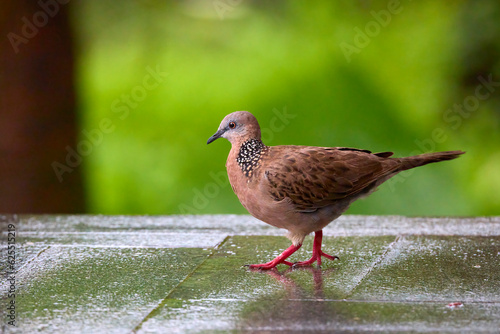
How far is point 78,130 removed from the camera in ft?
25.2

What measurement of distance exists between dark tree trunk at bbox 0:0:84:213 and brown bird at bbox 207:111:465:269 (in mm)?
3081

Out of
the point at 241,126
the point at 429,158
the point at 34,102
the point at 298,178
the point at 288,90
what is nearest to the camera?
the point at 298,178

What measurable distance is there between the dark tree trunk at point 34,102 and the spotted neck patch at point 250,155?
10.1ft

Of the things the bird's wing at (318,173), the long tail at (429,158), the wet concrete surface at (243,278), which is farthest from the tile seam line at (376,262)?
the long tail at (429,158)

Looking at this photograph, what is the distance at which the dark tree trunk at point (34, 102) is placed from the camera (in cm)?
724

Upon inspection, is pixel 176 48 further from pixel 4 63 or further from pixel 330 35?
pixel 4 63

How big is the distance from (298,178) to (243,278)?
0.77 metres

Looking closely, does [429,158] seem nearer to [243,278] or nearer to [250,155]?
[250,155]

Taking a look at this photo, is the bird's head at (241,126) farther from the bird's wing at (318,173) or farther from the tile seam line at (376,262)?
the tile seam line at (376,262)

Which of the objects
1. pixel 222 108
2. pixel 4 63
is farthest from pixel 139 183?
pixel 4 63

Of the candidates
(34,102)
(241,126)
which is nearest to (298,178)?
(241,126)

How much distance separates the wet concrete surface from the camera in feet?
11.6

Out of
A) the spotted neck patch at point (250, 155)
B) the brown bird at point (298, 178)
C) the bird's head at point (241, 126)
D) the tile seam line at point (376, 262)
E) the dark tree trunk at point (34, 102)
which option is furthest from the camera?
the dark tree trunk at point (34, 102)

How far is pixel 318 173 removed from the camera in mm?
4711
